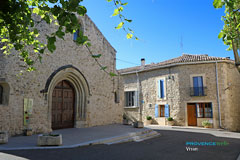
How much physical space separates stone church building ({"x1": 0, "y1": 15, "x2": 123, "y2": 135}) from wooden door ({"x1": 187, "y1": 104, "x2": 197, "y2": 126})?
6483mm

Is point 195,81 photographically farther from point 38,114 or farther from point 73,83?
point 38,114

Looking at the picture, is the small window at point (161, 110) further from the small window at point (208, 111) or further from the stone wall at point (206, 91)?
the small window at point (208, 111)

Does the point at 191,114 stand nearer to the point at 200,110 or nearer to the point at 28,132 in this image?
the point at 200,110

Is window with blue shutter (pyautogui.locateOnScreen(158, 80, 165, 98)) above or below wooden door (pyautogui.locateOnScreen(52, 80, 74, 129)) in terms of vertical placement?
above

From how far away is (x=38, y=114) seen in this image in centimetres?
855

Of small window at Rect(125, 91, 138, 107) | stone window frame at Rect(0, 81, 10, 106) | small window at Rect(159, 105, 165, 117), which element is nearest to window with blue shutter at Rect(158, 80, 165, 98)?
small window at Rect(159, 105, 165, 117)

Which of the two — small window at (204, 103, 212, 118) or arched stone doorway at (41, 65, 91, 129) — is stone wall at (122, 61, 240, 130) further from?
arched stone doorway at (41, 65, 91, 129)

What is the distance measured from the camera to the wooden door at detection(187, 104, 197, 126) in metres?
16.2

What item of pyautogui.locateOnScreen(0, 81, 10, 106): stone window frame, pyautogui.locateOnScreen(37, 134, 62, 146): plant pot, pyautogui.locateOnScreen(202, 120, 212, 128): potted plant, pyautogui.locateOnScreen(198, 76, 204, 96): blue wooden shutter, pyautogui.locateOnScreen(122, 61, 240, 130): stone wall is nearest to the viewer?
pyautogui.locateOnScreen(37, 134, 62, 146): plant pot

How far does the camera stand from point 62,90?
1036 centimetres

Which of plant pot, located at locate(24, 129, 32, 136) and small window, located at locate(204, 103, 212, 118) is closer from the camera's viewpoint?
plant pot, located at locate(24, 129, 32, 136)

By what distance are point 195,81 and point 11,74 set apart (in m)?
13.8

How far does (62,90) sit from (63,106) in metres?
0.87

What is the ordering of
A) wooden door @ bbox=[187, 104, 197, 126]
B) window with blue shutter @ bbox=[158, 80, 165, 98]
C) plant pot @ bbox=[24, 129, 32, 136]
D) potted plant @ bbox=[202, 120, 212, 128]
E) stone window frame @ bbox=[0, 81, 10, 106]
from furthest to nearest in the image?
window with blue shutter @ bbox=[158, 80, 165, 98], wooden door @ bbox=[187, 104, 197, 126], potted plant @ bbox=[202, 120, 212, 128], plant pot @ bbox=[24, 129, 32, 136], stone window frame @ bbox=[0, 81, 10, 106]
